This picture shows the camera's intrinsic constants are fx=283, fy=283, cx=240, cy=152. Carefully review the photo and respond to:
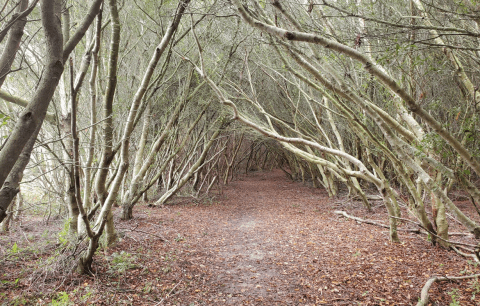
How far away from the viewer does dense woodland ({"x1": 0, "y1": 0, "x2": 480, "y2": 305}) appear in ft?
7.79

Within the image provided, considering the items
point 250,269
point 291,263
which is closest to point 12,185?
point 250,269

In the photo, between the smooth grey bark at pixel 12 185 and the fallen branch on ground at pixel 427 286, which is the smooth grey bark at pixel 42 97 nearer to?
the smooth grey bark at pixel 12 185

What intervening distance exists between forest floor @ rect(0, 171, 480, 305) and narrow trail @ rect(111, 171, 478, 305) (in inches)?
0.6

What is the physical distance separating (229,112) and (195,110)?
1679 mm

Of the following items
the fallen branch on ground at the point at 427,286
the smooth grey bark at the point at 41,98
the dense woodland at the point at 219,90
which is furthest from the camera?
the fallen branch on ground at the point at 427,286

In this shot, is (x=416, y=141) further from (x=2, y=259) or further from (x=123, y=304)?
(x=2, y=259)

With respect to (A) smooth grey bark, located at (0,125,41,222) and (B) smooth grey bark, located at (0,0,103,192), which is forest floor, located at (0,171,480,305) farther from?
(B) smooth grey bark, located at (0,0,103,192)

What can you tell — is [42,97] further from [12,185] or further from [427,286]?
[427,286]

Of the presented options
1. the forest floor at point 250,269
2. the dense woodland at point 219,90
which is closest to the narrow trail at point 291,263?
the forest floor at point 250,269

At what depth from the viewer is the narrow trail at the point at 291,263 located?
136 inches

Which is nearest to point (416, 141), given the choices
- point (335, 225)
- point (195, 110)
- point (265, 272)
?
point (265, 272)

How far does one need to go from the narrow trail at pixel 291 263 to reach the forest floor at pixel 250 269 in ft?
0.05

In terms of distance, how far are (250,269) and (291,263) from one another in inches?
26.8

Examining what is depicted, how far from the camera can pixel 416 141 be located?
3666mm
